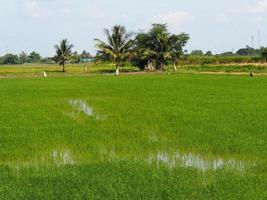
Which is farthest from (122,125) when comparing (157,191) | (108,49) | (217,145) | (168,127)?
(108,49)

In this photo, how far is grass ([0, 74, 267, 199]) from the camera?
3869mm

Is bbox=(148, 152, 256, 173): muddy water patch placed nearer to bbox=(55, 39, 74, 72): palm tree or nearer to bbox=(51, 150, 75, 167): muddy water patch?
bbox=(51, 150, 75, 167): muddy water patch

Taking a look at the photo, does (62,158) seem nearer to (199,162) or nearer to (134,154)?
(134,154)

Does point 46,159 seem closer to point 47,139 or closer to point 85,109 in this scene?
point 47,139

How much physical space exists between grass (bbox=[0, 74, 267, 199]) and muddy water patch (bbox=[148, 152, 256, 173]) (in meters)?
0.01

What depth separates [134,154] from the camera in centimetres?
552

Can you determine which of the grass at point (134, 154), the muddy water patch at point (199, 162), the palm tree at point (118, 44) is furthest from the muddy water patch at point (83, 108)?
the palm tree at point (118, 44)

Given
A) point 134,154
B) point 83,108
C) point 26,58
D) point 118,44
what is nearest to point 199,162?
point 134,154

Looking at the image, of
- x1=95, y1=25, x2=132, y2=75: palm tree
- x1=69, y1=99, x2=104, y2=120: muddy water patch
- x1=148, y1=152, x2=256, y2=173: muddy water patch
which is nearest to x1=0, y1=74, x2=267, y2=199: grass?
x1=148, y1=152, x2=256, y2=173: muddy water patch

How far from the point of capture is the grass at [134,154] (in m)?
3.87

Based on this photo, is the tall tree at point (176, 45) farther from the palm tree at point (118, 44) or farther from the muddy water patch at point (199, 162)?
the muddy water patch at point (199, 162)

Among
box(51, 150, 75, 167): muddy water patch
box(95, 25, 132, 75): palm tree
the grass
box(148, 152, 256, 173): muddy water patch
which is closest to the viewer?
the grass

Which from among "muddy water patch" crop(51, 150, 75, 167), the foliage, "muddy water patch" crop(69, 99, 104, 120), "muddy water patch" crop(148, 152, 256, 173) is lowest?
"muddy water patch" crop(69, 99, 104, 120)

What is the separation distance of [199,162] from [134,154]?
888mm
